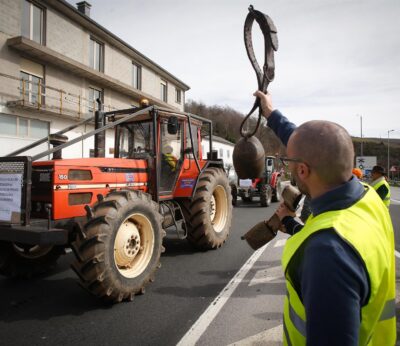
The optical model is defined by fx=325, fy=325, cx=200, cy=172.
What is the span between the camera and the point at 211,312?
11.9ft

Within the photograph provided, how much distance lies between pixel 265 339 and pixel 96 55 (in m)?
21.2

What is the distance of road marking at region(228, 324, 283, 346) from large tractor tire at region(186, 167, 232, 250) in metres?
2.85

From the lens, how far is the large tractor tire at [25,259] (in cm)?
453

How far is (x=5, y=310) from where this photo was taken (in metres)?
3.65

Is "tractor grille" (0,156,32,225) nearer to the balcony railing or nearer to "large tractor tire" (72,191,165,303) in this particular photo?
"large tractor tire" (72,191,165,303)

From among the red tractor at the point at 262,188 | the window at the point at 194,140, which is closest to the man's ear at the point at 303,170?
the window at the point at 194,140

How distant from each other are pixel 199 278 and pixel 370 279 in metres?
3.98

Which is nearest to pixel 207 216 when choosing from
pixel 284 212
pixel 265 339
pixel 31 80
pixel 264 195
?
pixel 265 339

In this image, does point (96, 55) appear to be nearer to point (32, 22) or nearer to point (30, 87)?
point (32, 22)

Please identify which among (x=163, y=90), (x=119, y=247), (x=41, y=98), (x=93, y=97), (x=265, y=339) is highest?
(x=163, y=90)

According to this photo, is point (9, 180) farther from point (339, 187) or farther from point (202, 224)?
point (339, 187)

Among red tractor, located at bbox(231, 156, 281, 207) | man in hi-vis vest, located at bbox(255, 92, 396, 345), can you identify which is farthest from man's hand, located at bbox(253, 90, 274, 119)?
red tractor, located at bbox(231, 156, 281, 207)

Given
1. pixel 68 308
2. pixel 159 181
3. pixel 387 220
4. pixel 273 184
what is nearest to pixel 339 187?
pixel 387 220

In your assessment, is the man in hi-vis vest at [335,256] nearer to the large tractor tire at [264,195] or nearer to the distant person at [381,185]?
the distant person at [381,185]
